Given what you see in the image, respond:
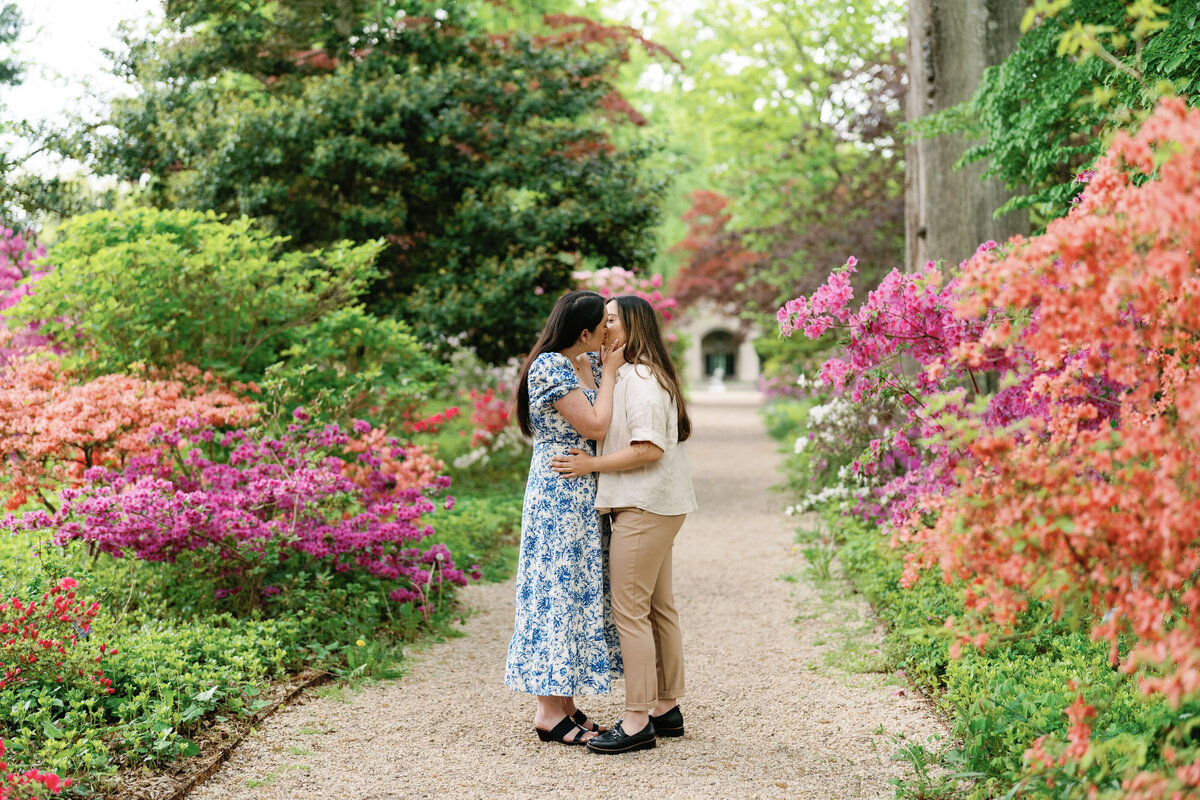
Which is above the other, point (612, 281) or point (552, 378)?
point (612, 281)

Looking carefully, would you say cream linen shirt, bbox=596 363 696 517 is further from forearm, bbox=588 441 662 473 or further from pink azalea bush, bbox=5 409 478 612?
pink azalea bush, bbox=5 409 478 612

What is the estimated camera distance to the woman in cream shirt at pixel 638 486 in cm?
354

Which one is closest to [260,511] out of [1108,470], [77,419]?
[77,419]

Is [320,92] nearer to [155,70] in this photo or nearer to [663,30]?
[155,70]

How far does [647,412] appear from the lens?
3.50 m

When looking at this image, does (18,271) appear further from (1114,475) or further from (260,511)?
(1114,475)

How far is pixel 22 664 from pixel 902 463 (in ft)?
20.3

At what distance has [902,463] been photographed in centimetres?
764

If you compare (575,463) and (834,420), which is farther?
(834,420)

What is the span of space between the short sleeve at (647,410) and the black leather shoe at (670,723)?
1090mm

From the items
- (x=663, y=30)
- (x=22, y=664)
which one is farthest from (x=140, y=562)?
(x=663, y=30)

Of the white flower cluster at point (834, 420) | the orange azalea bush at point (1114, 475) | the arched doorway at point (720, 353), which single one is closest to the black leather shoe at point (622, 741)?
the orange azalea bush at point (1114, 475)

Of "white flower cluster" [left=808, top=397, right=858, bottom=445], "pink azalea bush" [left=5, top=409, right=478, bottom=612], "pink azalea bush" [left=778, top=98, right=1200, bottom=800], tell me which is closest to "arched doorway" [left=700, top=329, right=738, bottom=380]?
"white flower cluster" [left=808, top=397, right=858, bottom=445]

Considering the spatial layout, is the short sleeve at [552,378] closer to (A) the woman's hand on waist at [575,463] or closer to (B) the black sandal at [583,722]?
(A) the woman's hand on waist at [575,463]
